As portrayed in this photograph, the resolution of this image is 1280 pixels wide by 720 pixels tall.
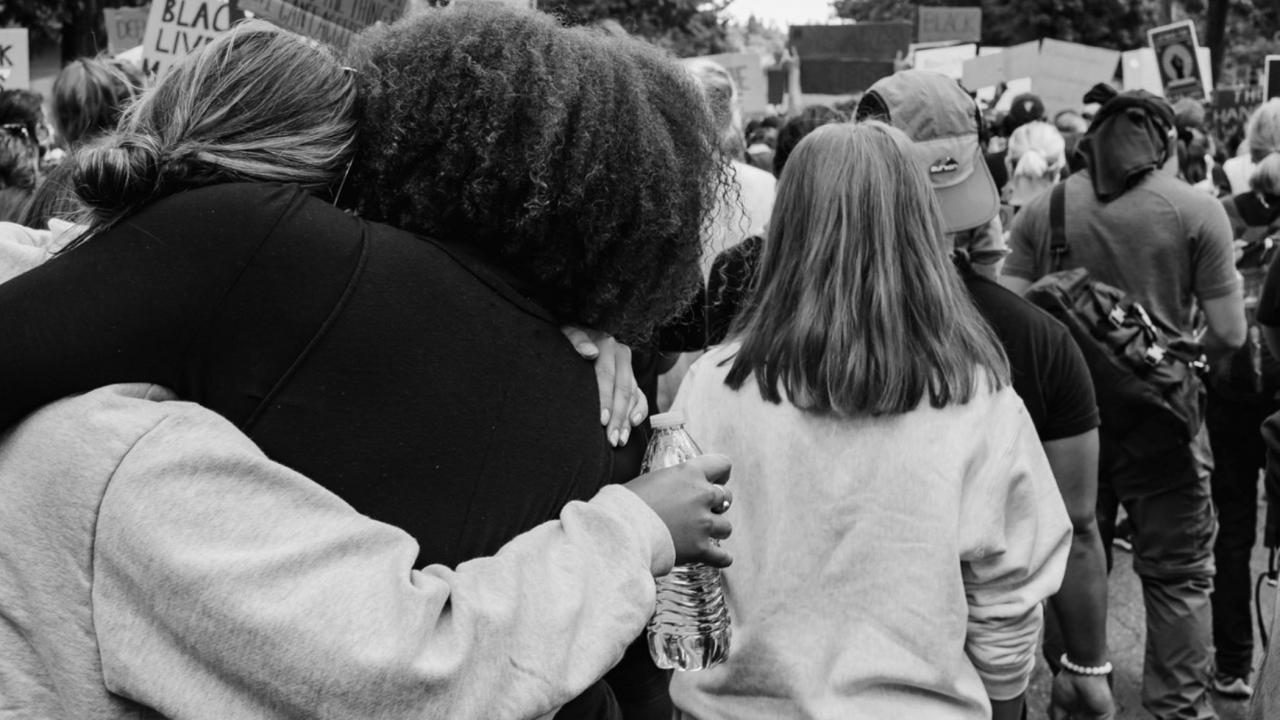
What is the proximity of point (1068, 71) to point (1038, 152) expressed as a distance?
784cm

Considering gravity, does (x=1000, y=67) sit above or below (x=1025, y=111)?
below

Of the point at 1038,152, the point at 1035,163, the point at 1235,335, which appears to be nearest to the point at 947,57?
the point at 1038,152

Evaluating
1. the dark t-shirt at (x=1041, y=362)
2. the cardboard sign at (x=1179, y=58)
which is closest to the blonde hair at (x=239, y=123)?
the dark t-shirt at (x=1041, y=362)

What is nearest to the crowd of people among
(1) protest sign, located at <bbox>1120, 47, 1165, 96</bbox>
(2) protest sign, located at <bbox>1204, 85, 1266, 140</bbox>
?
(1) protest sign, located at <bbox>1120, 47, 1165, 96</bbox>

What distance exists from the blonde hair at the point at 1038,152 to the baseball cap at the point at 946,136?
11.2ft

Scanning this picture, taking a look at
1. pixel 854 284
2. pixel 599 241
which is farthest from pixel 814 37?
pixel 599 241

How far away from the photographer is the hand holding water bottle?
1449 millimetres

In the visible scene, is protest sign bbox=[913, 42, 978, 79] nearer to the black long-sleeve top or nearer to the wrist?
the wrist

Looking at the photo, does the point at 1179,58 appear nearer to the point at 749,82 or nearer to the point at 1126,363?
the point at 749,82

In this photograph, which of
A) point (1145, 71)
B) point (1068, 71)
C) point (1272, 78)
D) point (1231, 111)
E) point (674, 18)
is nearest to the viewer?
point (1272, 78)

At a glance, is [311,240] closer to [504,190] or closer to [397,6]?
[504,190]

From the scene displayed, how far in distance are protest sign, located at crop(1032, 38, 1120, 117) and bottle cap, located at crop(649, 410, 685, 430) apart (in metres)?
13.2

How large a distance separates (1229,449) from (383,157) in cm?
417

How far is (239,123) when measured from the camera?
135 cm
